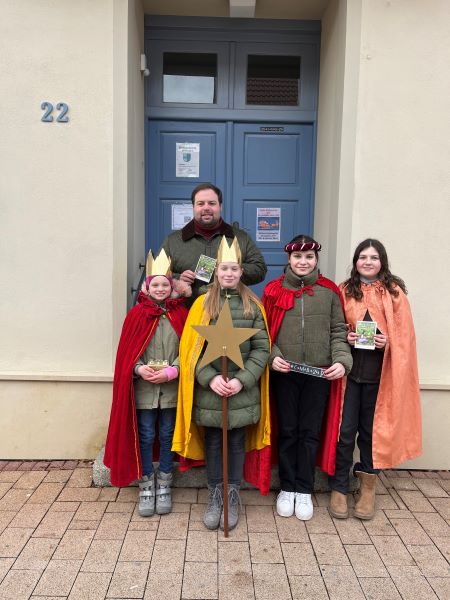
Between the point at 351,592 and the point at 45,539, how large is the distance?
69.5 inches

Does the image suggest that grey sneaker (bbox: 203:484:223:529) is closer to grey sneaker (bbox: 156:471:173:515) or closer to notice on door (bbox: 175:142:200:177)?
grey sneaker (bbox: 156:471:173:515)

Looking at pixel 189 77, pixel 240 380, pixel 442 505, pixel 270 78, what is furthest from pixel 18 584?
pixel 270 78

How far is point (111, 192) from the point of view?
382 cm

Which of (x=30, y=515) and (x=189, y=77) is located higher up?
(x=189, y=77)

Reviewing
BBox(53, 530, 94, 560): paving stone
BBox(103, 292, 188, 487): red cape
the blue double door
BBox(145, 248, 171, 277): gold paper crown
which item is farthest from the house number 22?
BBox(53, 530, 94, 560): paving stone

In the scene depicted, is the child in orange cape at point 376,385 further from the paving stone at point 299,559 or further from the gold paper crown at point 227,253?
the gold paper crown at point 227,253

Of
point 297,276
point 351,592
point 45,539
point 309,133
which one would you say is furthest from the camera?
point 309,133

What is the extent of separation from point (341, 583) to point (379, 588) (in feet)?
0.63

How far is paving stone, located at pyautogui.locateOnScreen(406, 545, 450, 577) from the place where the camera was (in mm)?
2729

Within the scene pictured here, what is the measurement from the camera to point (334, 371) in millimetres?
3033

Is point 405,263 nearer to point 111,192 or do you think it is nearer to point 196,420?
point 196,420

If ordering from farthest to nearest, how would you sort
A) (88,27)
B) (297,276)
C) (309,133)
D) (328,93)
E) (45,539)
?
1. (309,133)
2. (328,93)
3. (88,27)
4. (297,276)
5. (45,539)

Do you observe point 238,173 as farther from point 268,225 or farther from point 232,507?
point 232,507

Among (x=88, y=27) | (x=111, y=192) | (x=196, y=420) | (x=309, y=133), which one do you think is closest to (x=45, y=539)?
(x=196, y=420)
